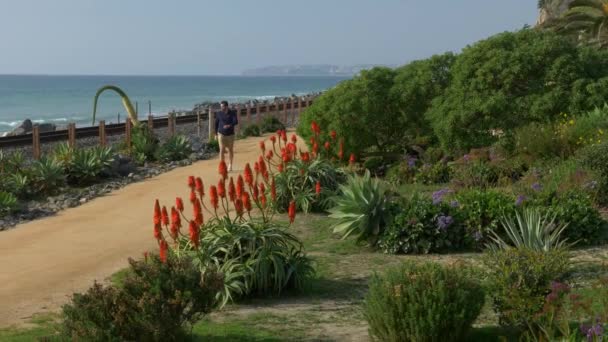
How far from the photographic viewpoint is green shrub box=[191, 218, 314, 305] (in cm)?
855

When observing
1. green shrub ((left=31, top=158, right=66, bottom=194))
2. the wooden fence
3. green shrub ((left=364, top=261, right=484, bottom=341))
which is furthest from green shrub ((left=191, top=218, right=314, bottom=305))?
the wooden fence

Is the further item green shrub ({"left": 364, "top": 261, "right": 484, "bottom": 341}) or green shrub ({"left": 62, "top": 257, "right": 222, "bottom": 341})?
green shrub ({"left": 364, "top": 261, "right": 484, "bottom": 341})

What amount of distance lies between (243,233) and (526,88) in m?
9.70

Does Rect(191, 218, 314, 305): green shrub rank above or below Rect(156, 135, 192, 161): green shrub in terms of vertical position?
above

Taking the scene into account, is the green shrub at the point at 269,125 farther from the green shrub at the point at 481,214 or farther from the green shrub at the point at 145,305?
the green shrub at the point at 145,305

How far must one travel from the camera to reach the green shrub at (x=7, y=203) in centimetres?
1412

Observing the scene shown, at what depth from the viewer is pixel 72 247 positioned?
1148 centimetres

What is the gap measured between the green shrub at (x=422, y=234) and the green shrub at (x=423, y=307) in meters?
3.77

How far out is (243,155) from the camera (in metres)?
22.4

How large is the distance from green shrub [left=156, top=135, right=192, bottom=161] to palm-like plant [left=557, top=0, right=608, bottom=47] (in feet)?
40.4

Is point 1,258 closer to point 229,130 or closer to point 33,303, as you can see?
point 33,303

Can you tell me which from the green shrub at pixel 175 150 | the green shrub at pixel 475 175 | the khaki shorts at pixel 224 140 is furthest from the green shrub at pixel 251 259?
the green shrub at pixel 175 150

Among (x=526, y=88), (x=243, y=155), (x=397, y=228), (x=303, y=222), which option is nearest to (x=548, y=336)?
(x=397, y=228)

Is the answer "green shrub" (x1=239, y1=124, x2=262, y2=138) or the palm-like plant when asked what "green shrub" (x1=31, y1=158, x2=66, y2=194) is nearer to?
"green shrub" (x1=239, y1=124, x2=262, y2=138)
